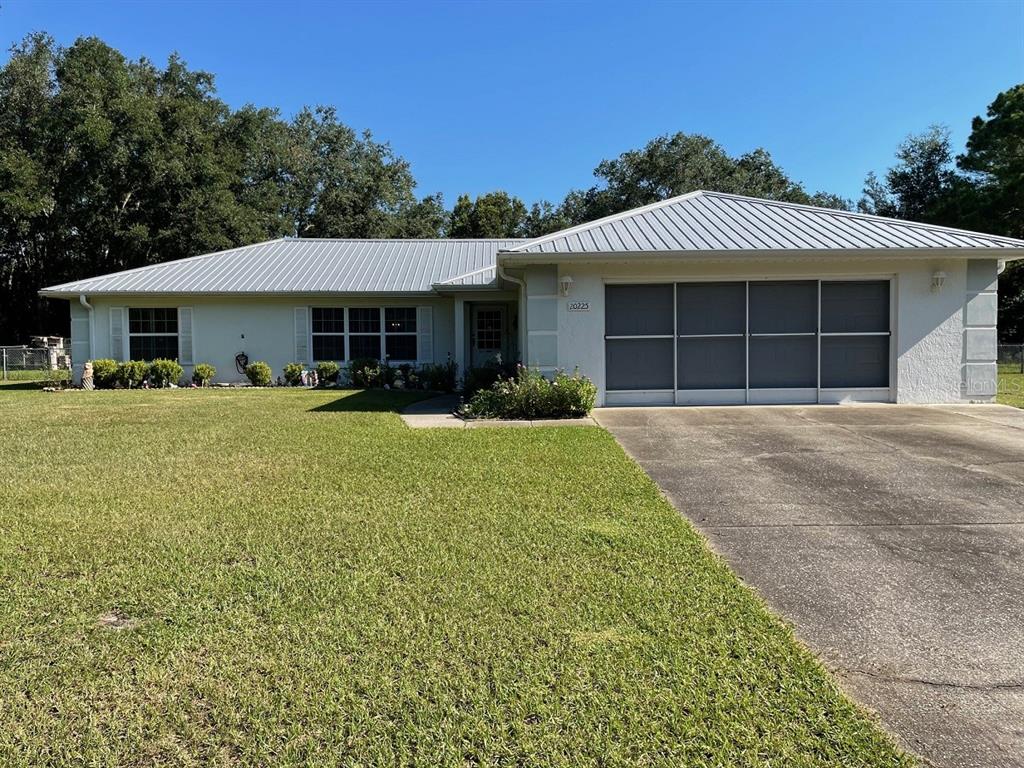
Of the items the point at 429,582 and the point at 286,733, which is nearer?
the point at 286,733

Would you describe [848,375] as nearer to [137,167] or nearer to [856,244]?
[856,244]

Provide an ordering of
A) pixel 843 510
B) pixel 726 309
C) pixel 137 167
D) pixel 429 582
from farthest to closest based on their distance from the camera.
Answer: pixel 137 167
pixel 726 309
pixel 843 510
pixel 429 582

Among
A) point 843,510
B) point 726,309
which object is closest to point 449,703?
point 843,510

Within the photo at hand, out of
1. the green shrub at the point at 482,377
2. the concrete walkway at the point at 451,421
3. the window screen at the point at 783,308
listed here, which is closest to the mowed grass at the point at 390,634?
the concrete walkway at the point at 451,421

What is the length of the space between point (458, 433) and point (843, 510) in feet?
17.1

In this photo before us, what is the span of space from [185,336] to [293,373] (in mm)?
3293

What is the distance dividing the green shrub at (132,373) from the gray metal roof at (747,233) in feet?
38.2

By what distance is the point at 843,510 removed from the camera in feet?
18.0

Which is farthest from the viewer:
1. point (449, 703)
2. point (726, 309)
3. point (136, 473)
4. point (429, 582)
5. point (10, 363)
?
point (10, 363)

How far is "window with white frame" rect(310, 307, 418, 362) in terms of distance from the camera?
18.4 meters

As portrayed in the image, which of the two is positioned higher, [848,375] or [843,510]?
[848,375]

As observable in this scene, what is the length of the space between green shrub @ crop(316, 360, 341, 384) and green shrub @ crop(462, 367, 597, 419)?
7954 mm

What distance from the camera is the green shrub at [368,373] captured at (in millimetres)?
17344

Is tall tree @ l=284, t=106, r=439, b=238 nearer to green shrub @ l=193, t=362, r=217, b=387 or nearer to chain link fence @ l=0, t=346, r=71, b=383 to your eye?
chain link fence @ l=0, t=346, r=71, b=383
